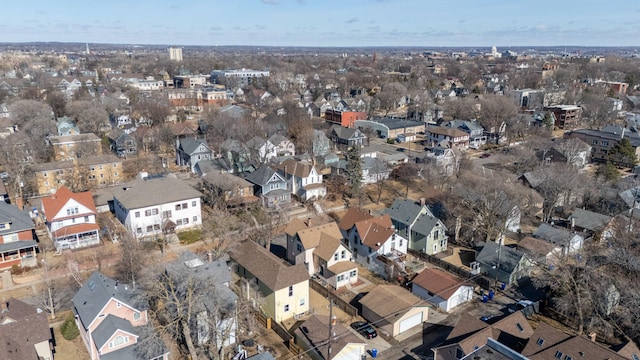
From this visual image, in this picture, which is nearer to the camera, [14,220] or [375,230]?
[14,220]

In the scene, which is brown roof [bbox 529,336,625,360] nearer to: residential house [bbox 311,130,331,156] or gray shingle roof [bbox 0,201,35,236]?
gray shingle roof [bbox 0,201,35,236]

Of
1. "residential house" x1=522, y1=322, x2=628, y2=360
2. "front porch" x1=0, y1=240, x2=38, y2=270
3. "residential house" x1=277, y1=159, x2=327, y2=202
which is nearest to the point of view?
"residential house" x1=522, y1=322, x2=628, y2=360

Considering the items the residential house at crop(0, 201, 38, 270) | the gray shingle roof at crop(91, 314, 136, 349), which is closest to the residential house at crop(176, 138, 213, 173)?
the residential house at crop(0, 201, 38, 270)

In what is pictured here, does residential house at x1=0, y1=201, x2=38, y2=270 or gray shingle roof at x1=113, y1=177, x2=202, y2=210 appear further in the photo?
gray shingle roof at x1=113, y1=177, x2=202, y2=210

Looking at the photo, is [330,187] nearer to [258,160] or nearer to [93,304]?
[258,160]

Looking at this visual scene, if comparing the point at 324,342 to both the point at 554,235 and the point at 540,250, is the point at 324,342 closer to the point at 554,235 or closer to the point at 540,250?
the point at 540,250

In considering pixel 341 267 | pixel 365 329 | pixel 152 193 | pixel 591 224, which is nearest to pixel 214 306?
pixel 365 329
